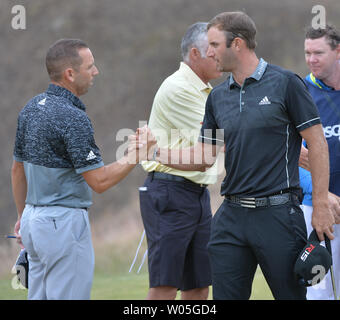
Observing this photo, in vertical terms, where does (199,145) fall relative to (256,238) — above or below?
above

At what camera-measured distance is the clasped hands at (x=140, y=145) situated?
10.3 feet

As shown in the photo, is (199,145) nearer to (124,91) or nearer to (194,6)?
(124,91)

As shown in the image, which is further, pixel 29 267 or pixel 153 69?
pixel 153 69

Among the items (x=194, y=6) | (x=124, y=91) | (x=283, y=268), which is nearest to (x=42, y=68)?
(x=124, y=91)

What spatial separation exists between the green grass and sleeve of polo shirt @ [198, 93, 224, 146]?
241 cm

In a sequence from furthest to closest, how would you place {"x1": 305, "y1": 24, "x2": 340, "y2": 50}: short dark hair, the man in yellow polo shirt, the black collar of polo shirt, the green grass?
the green grass → the man in yellow polo shirt → {"x1": 305, "y1": 24, "x2": 340, "y2": 50}: short dark hair → the black collar of polo shirt

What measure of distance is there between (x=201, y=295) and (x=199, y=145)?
3.74 ft

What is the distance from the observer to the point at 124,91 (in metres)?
7.27

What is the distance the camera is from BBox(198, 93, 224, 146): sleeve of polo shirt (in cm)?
314

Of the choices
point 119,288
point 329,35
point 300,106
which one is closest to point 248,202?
point 300,106

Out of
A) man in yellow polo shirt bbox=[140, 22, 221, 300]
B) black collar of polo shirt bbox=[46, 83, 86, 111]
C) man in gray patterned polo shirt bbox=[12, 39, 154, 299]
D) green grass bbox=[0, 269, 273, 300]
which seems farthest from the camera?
green grass bbox=[0, 269, 273, 300]

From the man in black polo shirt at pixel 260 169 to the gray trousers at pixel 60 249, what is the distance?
629 mm

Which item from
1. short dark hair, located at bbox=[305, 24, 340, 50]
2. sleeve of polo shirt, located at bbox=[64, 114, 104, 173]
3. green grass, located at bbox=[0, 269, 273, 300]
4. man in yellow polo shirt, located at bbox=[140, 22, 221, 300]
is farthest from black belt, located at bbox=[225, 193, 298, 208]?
green grass, located at bbox=[0, 269, 273, 300]

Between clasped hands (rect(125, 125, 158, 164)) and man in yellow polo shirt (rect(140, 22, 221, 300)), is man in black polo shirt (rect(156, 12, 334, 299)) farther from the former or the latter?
man in yellow polo shirt (rect(140, 22, 221, 300))
